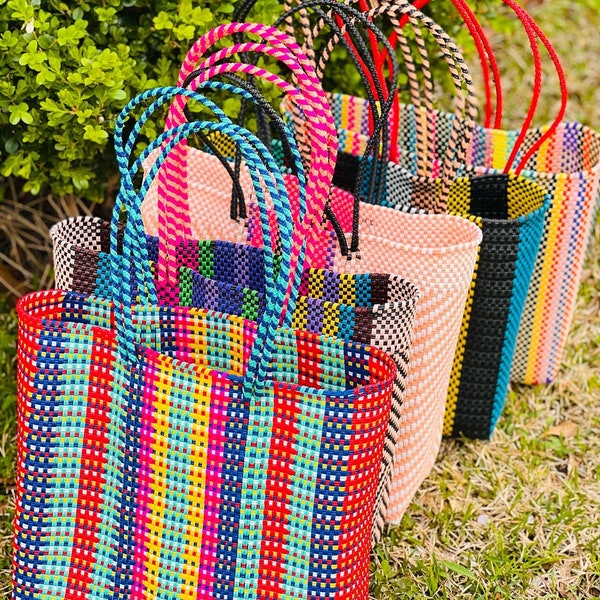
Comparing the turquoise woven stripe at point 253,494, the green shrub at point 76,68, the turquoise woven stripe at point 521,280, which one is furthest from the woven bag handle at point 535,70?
the turquoise woven stripe at point 253,494

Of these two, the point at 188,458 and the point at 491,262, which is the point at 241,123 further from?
the point at 188,458

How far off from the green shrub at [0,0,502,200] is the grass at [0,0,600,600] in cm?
56

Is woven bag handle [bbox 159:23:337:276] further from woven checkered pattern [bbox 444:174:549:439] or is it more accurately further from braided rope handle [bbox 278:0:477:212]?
woven checkered pattern [bbox 444:174:549:439]

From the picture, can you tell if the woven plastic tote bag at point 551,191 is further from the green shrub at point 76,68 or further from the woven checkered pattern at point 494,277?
the green shrub at point 76,68

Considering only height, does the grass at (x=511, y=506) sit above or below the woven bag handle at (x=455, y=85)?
below

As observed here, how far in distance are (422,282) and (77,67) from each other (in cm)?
88

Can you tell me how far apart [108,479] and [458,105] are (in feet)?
3.23

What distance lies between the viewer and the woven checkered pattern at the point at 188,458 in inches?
52.5

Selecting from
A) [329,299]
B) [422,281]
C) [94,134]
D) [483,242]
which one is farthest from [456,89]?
[94,134]

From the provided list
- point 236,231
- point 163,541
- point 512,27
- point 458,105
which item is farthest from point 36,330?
point 512,27

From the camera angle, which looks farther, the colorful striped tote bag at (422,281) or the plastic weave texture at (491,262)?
the plastic weave texture at (491,262)

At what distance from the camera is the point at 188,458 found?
1.38 m

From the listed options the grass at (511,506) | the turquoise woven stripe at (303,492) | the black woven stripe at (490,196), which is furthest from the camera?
the black woven stripe at (490,196)

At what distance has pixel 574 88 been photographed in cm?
373
